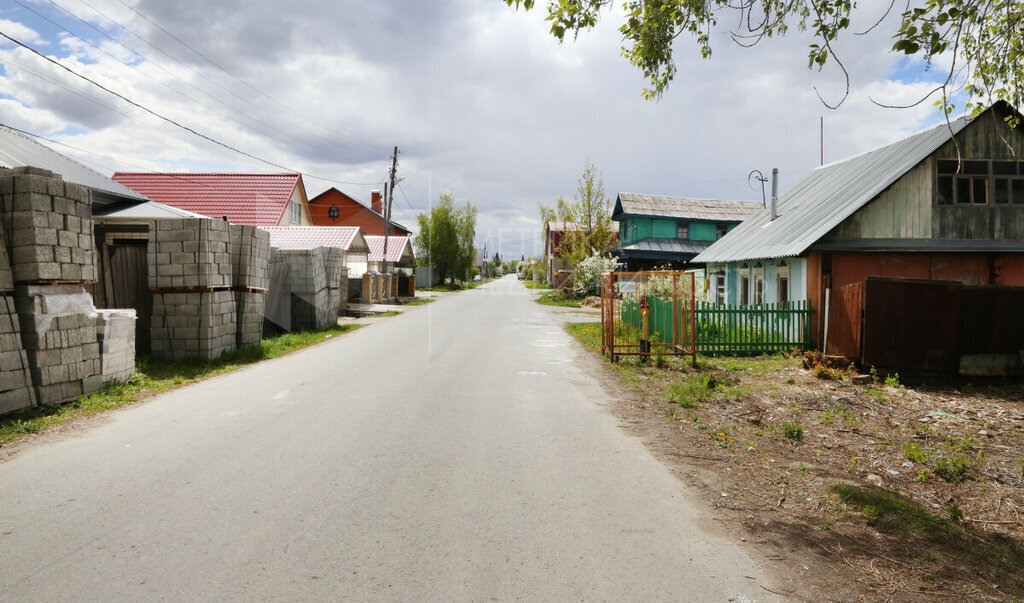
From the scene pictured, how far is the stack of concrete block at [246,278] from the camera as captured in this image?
12.3 metres

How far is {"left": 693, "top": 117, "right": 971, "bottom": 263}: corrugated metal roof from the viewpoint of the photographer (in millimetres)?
14414

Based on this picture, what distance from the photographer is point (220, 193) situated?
29.6 m

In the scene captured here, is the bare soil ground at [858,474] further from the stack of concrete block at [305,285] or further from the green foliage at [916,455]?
the stack of concrete block at [305,285]

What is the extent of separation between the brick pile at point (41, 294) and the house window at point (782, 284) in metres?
16.3

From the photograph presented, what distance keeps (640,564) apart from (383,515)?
185cm

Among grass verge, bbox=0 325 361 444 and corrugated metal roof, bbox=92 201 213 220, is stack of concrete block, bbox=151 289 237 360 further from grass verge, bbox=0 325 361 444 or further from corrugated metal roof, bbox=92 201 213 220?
corrugated metal roof, bbox=92 201 213 220

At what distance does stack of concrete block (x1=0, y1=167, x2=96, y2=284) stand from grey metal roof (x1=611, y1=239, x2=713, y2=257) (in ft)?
113

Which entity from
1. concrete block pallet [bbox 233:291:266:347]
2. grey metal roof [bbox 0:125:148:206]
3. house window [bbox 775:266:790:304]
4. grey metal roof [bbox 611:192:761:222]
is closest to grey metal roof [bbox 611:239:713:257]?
grey metal roof [bbox 611:192:761:222]

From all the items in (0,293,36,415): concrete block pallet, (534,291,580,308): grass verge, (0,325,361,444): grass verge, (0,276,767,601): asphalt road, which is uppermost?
(0,293,36,415): concrete block pallet

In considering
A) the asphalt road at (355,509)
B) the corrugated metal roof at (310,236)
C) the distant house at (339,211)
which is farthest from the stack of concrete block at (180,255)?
the distant house at (339,211)

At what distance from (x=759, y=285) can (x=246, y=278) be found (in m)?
15.4

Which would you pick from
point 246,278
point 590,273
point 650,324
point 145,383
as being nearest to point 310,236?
point 590,273

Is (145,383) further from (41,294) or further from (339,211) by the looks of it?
(339,211)

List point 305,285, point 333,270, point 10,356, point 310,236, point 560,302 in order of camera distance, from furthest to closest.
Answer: point 560,302, point 310,236, point 333,270, point 305,285, point 10,356
